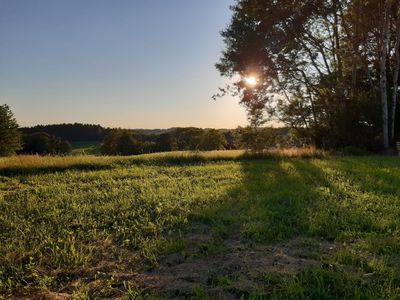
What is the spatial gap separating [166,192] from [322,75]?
18.2 meters

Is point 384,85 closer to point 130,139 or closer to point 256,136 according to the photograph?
point 256,136

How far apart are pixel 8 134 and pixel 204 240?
51.2 metres

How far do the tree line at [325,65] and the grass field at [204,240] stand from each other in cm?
1168

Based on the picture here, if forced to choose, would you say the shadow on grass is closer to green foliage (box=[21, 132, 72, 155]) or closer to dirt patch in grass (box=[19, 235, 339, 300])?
dirt patch in grass (box=[19, 235, 339, 300])

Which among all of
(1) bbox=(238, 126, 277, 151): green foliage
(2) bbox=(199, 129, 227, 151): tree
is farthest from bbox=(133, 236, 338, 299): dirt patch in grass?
(2) bbox=(199, 129, 227, 151): tree

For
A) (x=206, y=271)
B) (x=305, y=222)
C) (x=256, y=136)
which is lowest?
(x=206, y=271)

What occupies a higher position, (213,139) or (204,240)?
(213,139)

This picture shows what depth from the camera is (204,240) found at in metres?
5.14

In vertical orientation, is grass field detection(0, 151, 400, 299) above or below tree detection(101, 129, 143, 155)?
→ below

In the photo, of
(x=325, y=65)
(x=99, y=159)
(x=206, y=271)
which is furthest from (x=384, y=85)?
(x=206, y=271)

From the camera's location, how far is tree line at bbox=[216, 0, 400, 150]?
20.6 m

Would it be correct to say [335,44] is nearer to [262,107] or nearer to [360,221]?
[262,107]

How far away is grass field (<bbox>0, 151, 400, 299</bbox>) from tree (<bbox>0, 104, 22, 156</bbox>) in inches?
1705

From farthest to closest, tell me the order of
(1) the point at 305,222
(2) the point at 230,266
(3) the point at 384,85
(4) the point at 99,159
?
(3) the point at 384,85 < (4) the point at 99,159 < (1) the point at 305,222 < (2) the point at 230,266
